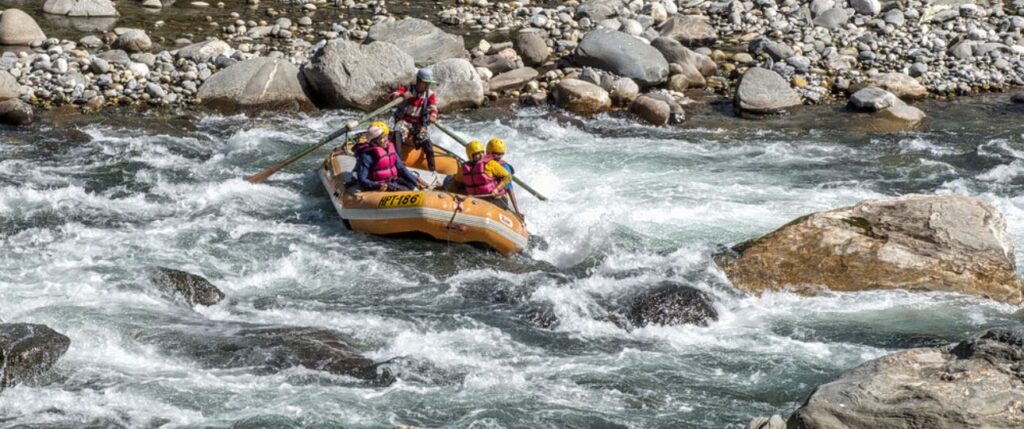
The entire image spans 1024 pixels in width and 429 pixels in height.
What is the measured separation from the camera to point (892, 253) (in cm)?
1078

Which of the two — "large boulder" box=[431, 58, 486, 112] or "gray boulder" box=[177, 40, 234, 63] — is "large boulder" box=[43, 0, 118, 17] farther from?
"large boulder" box=[431, 58, 486, 112]

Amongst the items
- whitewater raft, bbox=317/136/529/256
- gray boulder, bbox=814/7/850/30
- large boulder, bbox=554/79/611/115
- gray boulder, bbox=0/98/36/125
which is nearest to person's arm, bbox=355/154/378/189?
whitewater raft, bbox=317/136/529/256

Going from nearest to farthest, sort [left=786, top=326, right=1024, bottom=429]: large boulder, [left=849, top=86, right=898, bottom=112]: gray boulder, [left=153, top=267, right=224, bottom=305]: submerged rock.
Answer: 1. [left=786, top=326, right=1024, bottom=429]: large boulder
2. [left=153, top=267, right=224, bottom=305]: submerged rock
3. [left=849, top=86, right=898, bottom=112]: gray boulder

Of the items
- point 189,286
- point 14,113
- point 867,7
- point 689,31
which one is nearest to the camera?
point 189,286

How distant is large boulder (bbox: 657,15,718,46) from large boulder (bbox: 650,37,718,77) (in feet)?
2.78

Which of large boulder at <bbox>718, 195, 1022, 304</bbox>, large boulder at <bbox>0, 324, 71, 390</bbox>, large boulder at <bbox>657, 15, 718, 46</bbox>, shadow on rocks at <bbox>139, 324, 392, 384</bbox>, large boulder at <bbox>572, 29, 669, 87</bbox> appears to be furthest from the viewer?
large boulder at <bbox>657, 15, 718, 46</bbox>

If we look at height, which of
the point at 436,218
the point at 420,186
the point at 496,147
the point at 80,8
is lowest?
the point at 80,8

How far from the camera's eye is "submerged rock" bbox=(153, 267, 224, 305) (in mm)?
10250

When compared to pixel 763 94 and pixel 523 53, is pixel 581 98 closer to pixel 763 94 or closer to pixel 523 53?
pixel 523 53

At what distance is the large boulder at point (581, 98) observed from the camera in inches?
658

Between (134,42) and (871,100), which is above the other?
(134,42)

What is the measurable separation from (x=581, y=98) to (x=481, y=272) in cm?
594

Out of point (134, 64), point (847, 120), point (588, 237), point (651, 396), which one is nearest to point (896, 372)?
point (651, 396)

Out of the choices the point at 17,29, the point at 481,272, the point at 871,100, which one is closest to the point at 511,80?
the point at 871,100
